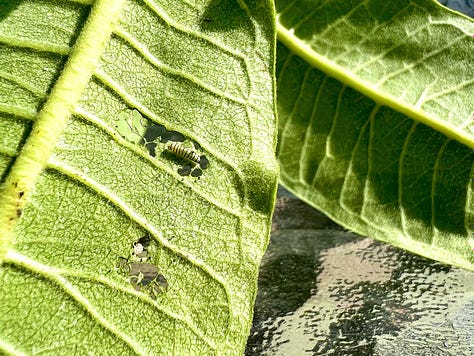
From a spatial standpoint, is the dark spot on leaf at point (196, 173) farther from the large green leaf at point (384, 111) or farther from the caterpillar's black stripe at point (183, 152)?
the large green leaf at point (384, 111)

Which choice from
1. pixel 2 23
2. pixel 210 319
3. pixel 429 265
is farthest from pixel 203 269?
pixel 429 265

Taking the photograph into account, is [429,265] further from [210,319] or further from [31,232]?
[31,232]

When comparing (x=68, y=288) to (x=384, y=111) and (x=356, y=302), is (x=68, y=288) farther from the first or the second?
(x=384, y=111)

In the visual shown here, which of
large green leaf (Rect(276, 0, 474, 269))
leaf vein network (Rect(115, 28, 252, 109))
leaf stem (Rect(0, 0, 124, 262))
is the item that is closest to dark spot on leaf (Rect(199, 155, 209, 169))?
leaf vein network (Rect(115, 28, 252, 109))

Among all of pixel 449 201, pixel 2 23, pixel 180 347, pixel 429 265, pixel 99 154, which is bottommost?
pixel 429 265

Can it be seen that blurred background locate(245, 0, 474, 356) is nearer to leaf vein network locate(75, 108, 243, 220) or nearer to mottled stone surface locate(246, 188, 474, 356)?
mottled stone surface locate(246, 188, 474, 356)

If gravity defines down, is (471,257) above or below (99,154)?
below

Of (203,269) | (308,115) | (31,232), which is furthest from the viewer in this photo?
(308,115)

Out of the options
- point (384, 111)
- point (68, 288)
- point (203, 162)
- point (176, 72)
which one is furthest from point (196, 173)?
point (384, 111)
